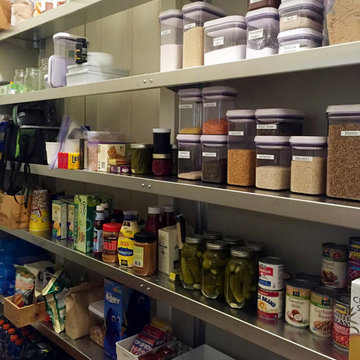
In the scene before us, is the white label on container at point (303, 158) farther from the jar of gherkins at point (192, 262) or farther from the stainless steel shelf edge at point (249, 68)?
the jar of gherkins at point (192, 262)

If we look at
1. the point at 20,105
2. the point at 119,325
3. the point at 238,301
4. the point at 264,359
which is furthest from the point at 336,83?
the point at 20,105

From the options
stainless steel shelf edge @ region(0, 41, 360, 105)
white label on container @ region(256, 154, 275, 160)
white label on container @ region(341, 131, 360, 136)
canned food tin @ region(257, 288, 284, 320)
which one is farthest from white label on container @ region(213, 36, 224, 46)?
canned food tin @ region(257, 288, 284, 320)

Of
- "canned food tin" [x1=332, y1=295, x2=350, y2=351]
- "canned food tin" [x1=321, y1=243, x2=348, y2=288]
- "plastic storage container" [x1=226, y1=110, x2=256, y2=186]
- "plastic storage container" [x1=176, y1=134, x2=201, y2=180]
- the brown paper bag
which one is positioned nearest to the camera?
"canned food tin" [x1=332, y1=295, x2=350, y2=351]

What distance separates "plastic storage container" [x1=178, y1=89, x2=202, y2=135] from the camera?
141 centimetres

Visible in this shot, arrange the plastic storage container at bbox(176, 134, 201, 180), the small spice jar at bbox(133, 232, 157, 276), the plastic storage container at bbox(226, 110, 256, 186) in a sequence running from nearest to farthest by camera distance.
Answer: the plastic storage container at bbox(226, 110, 256, 186) → the plastic storage container at bbox(176, 134, 201, 180) → the small spice jar at bbox(133, 232, 157, 276)

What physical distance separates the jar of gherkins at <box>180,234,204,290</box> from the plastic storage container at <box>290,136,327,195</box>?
1.45ft

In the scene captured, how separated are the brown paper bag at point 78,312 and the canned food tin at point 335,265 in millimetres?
1241

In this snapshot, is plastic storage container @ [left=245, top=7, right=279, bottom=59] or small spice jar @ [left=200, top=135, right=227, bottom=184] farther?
small spice jar @ [left=200, top=135, right=227, bottom=184]

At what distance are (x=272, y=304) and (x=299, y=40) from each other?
28.7 inches

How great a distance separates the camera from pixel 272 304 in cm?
116

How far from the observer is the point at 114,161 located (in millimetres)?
1639

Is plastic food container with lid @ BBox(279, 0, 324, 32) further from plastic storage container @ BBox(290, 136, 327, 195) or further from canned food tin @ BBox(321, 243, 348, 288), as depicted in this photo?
canned food tin @ BBox(321, 243, 348, 288)

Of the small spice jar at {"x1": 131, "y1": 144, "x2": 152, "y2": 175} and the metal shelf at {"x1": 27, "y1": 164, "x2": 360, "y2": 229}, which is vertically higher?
the small spice jar at {"x1": 131, "y1": 144, "x2": 152, "y2": 175}

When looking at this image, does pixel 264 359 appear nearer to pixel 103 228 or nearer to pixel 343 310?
pixel 343 310
